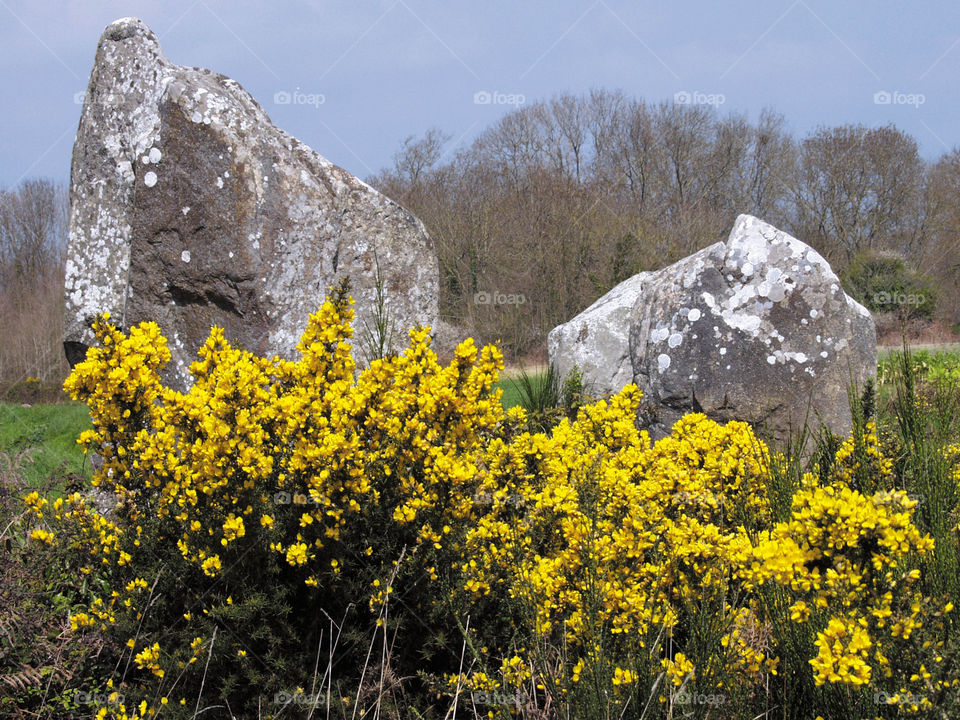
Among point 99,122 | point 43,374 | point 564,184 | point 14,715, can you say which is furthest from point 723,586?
point 564,184

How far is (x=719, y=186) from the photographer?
2698cm

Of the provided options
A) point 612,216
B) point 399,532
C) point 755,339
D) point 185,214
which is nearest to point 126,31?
point 185,214

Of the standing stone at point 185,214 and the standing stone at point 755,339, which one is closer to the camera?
the standing stone at point 185,214

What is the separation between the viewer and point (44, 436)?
7688mm

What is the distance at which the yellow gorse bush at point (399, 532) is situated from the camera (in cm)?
233

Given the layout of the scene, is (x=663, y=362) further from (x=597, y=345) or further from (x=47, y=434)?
(x=47, y=434)

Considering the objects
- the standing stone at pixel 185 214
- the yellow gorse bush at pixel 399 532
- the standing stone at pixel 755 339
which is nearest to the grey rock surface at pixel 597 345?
the standing stone at pixel 755 339

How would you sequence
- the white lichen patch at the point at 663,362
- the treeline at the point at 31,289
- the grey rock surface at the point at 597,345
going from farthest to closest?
the treeline at the point at 31,289 < the grey rock surface at the point at 597,345 < the white lichen patch at the point at 663,362

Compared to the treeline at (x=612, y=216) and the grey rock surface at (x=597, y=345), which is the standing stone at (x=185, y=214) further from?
the treeline at (x=612, y=216)

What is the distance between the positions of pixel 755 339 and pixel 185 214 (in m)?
3.96

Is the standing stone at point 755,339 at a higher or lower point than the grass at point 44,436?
higher

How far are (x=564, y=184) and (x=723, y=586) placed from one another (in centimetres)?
2136

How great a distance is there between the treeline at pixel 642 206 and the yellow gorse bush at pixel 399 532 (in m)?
14.2

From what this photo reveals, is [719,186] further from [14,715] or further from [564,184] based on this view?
[14,715]
